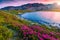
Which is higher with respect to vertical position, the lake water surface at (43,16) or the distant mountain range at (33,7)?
the distant mountain range at (33,7)

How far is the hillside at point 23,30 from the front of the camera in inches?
104

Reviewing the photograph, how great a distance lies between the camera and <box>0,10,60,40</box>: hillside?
2641mm

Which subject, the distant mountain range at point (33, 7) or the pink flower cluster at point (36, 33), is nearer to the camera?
the pink flower cluster at point (36, 33)

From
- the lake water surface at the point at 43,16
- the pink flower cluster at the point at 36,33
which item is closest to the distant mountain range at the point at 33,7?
the lake water surface at the point at 43,16

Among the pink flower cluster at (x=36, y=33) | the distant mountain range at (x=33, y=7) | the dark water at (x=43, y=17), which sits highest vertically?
the distant mountain range at (x=33, y=7)

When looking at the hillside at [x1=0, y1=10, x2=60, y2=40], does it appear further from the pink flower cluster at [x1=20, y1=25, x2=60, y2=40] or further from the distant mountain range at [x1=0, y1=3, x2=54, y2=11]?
the distant mountain range at [x1=0, y1=3, x2=54, y2=11]

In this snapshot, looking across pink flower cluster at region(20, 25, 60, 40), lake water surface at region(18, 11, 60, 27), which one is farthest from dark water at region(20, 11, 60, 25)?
pink flower cluster at region(20, 25, 60, 40)

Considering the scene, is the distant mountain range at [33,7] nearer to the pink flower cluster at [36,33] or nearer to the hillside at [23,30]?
the hillside at [23,30]

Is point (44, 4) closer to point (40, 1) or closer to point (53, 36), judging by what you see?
point (40, 1)

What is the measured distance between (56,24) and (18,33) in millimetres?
603

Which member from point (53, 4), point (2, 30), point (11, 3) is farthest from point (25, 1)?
point (2, 30)

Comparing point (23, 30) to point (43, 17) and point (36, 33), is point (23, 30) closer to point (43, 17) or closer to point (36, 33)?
point (36, 33)

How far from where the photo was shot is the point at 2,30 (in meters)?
2.66

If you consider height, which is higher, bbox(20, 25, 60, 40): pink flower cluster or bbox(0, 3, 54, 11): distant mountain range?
bbox(0, 3, 54, 11): distant mountain range
